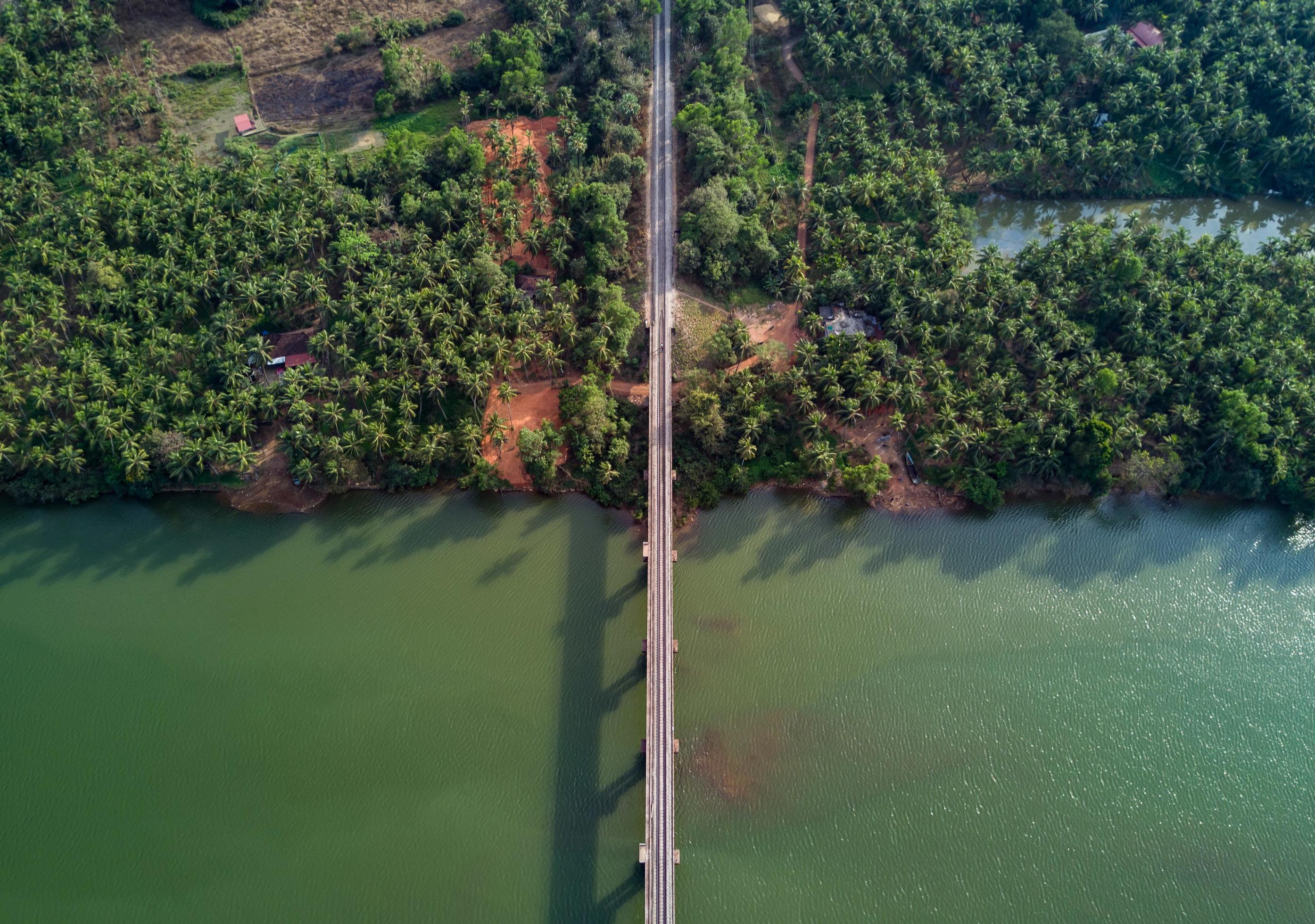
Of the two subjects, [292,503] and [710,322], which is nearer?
[292,503]

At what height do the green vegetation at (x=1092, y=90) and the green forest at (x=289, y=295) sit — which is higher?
the green vegetation at (x=1092, y=90)

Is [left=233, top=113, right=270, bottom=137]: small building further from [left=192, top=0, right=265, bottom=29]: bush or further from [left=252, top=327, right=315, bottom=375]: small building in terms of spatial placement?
[left=252, top=327, right=315, bottom=375]: small building

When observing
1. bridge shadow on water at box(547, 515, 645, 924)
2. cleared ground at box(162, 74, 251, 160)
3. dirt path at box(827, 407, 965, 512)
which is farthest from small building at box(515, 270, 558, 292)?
cleared ground at box(162, 74, 251, 160)

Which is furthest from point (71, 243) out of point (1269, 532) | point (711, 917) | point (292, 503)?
point (1269, 532)

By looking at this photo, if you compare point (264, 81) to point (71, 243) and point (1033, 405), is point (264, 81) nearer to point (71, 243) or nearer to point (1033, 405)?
point (71, 243)

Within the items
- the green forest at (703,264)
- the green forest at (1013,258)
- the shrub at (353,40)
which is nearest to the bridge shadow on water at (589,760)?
the green forest at (703,264)

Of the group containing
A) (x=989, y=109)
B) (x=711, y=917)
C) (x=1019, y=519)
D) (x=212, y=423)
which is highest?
(x=989, y=109)

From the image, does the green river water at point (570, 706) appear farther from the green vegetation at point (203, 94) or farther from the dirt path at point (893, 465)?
the green vegetation at point (203, 94)
